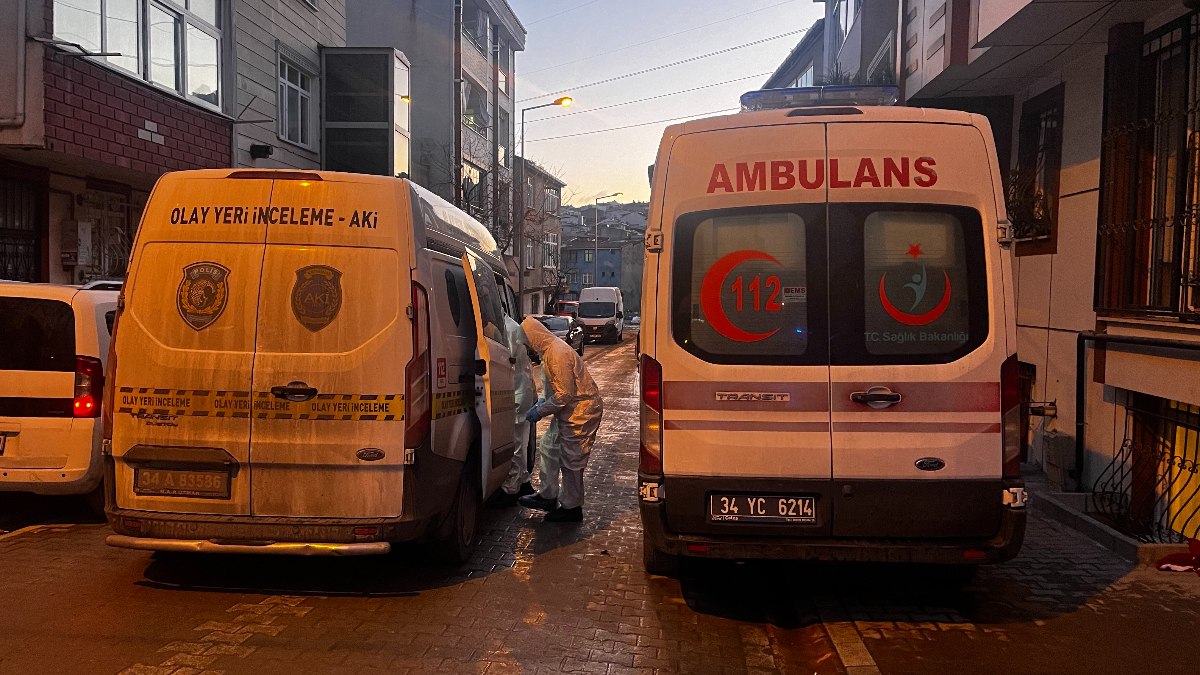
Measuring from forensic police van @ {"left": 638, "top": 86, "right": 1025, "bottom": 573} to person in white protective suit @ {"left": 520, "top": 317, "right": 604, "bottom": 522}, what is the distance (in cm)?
240

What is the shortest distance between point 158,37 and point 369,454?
406 inches

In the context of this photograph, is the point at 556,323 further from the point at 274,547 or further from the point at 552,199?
the point at 552,199

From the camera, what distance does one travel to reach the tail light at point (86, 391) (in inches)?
A: 245

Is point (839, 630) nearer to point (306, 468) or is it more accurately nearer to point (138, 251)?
point (306, 468)

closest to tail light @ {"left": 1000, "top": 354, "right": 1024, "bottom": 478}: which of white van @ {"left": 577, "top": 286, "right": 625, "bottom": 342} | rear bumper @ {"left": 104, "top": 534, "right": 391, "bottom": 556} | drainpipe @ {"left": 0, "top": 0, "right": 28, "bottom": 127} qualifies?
rear bumper @ {"left": 104, "top": 534, "right": 391, "bottom": 556}

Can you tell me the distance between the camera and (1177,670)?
13.6ft

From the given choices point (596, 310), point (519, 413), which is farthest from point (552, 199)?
point (519, 413)

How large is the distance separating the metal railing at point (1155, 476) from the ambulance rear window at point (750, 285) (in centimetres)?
361

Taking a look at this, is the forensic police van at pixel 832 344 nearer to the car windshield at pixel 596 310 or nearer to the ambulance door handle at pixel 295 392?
the ambulance door handle at pixel 295 392

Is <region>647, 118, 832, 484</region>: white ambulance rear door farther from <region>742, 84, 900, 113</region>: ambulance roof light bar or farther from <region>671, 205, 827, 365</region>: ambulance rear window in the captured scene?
<region>742, 84, 900, 113</region>: ambulance roof light bar

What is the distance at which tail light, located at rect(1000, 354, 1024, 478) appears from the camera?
4.45 meters

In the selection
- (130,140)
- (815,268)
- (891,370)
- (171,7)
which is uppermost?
(171,7)

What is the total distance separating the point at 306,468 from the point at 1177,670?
4.53m

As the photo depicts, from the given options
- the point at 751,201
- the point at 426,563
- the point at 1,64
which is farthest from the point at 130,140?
the point at 751,201
